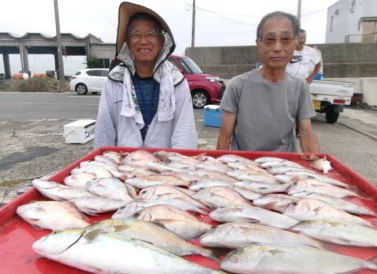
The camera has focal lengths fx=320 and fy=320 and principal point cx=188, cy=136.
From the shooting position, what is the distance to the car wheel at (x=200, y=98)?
500 inches

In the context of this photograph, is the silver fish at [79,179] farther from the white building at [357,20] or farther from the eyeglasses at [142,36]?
the white building at [357,20]

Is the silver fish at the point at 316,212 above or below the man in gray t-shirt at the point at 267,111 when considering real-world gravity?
below

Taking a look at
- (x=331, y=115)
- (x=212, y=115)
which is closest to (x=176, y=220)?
(x=212, y=115)

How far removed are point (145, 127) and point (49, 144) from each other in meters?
4.98

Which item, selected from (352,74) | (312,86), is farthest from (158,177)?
(352,74)

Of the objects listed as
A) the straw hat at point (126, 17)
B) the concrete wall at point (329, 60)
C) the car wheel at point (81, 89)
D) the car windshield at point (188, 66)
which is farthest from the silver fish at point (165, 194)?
the car wheel at point (81, 89)

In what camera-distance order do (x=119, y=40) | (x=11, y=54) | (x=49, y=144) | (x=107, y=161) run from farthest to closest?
(x=11, y=54), (x=49, y=144), (x=119, y=40), (x=107, y=161)

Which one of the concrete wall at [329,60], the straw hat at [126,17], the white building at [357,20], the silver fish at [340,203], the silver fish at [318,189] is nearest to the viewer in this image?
the silver fish at [340,203]

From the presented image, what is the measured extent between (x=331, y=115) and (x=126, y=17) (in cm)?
826

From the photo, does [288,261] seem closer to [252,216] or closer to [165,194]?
[252,216]

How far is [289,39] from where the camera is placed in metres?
2.41

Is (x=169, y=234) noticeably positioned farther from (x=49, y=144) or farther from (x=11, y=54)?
(x=11, y=54)

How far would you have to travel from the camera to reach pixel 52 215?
1338 millimetres

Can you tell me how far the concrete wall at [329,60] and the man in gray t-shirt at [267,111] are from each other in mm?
13310
